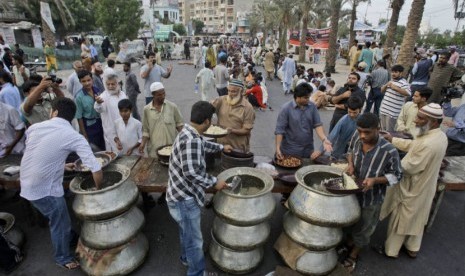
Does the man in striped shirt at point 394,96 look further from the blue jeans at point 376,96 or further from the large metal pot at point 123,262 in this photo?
the large metal pot at point 123,262

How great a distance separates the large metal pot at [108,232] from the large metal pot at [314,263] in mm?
1972

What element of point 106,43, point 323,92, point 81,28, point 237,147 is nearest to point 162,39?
point 81,28

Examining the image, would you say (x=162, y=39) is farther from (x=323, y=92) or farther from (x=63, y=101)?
(x=63, y=101)

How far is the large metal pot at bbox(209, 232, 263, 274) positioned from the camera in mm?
3342

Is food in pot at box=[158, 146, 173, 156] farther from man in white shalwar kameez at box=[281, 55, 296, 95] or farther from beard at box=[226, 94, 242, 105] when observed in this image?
man in white shalwar kameez at box=[281, 55, 296, 95]

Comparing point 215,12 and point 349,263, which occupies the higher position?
point 215,12

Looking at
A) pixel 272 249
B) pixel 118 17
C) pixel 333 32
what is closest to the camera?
pixel 272 249

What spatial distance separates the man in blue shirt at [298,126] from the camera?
13.6 ft

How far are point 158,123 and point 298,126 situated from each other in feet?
6.90

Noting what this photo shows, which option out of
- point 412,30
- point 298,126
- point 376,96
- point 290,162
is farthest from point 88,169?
point 412,30

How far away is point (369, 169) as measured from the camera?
315 centimetres

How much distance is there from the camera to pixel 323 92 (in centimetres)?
1055

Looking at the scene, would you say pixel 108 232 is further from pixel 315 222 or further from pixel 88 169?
pixel 315 222

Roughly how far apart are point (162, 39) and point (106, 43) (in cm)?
2693
